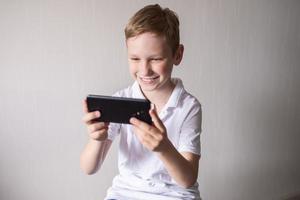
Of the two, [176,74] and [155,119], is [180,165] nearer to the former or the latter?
[155,119]

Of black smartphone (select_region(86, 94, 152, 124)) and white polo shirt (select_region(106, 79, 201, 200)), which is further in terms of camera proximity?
white polo shirt (select_region(106, 79, 201, 200))

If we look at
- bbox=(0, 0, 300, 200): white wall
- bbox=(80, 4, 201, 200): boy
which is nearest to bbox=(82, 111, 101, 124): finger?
bbox=(80, 4, 201, 200): boy

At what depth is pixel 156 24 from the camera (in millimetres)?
874

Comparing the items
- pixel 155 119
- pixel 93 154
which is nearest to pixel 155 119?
pixel 155 119

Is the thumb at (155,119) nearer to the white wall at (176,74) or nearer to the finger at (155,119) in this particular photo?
the finger at (155,119)

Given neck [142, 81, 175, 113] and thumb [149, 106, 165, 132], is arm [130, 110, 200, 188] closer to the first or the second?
thumb [149, 106, 165, 132]

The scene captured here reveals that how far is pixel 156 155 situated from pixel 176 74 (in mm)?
441

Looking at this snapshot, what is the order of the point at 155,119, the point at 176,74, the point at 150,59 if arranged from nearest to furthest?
the point at 155,119 → the point at 150,59 → the point at 176,74

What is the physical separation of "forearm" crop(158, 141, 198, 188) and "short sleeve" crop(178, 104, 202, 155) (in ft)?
0.17

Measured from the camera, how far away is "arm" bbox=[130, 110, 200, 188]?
806 mm

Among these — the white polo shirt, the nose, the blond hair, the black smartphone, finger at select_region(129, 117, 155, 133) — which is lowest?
the white polo shirt
